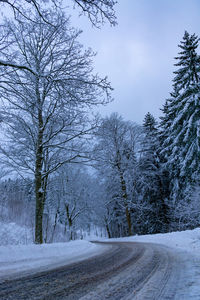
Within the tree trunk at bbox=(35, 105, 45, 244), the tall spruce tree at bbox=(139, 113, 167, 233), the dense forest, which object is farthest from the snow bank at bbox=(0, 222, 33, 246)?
the tall spruce tree at bbox=(139, 113, 167, 233)

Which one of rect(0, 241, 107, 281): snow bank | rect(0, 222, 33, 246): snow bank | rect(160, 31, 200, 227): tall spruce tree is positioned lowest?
rect(0, 222, 33, 246): snow bank

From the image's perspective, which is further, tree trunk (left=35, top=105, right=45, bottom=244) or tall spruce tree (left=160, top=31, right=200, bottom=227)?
tall spruce tree (left=160, top=31, right=200, bottom=227)

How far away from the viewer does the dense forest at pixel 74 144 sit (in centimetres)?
620

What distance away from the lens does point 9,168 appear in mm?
9859

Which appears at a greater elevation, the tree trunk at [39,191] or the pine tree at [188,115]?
the pine tree at [188,115]

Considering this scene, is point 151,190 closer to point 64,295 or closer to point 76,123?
point 76,123

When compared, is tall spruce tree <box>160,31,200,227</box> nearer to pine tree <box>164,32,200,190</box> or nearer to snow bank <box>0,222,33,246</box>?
pine tree <box>164,32,200,190</box>

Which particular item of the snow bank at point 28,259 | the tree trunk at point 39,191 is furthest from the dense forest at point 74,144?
the snow bank at point 28,259

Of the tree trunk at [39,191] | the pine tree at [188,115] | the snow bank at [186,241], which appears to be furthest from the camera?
the pine tree at [188,115]

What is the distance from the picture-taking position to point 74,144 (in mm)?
10250

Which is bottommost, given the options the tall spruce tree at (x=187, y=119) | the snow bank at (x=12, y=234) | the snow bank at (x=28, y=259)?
the snow bank at (x=12, y=234)

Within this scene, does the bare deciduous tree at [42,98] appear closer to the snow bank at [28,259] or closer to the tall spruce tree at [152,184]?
the snow bank at [28,259]

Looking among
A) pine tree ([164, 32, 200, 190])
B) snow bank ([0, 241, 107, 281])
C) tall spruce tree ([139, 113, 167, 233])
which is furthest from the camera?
tall spruce tree ([139, 113, 167, 233])

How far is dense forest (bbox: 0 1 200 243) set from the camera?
6199 millimetres
